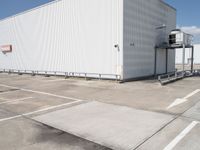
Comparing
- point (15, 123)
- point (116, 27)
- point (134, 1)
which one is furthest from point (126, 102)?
point (134, 1)

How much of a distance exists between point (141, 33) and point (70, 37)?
649 cm

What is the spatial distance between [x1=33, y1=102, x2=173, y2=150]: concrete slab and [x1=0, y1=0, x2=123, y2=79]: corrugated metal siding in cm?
830

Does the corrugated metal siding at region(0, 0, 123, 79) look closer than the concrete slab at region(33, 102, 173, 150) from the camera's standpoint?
No

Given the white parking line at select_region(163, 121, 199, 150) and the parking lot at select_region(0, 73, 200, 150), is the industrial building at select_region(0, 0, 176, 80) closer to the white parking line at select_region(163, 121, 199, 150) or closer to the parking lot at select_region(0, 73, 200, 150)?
the parking lot at select_region(0, 73, 200, 150)

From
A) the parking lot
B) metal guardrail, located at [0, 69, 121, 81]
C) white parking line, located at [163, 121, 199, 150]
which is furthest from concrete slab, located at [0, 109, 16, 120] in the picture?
metal guardrail, located at [0, 69, 121, 81]

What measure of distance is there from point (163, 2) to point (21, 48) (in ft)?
58.2

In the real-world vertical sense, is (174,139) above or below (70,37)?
below

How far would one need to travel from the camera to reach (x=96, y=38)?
15945 mm

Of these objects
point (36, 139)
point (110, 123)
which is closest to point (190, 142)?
Result: point (110, 123)

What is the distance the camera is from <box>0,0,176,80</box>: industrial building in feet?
48.5

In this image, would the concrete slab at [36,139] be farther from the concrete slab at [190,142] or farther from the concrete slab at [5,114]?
the concrete slab at [190,142]

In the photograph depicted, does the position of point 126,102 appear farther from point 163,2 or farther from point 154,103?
point 163,2

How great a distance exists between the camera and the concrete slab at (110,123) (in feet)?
14.2

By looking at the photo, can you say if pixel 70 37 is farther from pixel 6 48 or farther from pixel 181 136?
pixel 181 136
